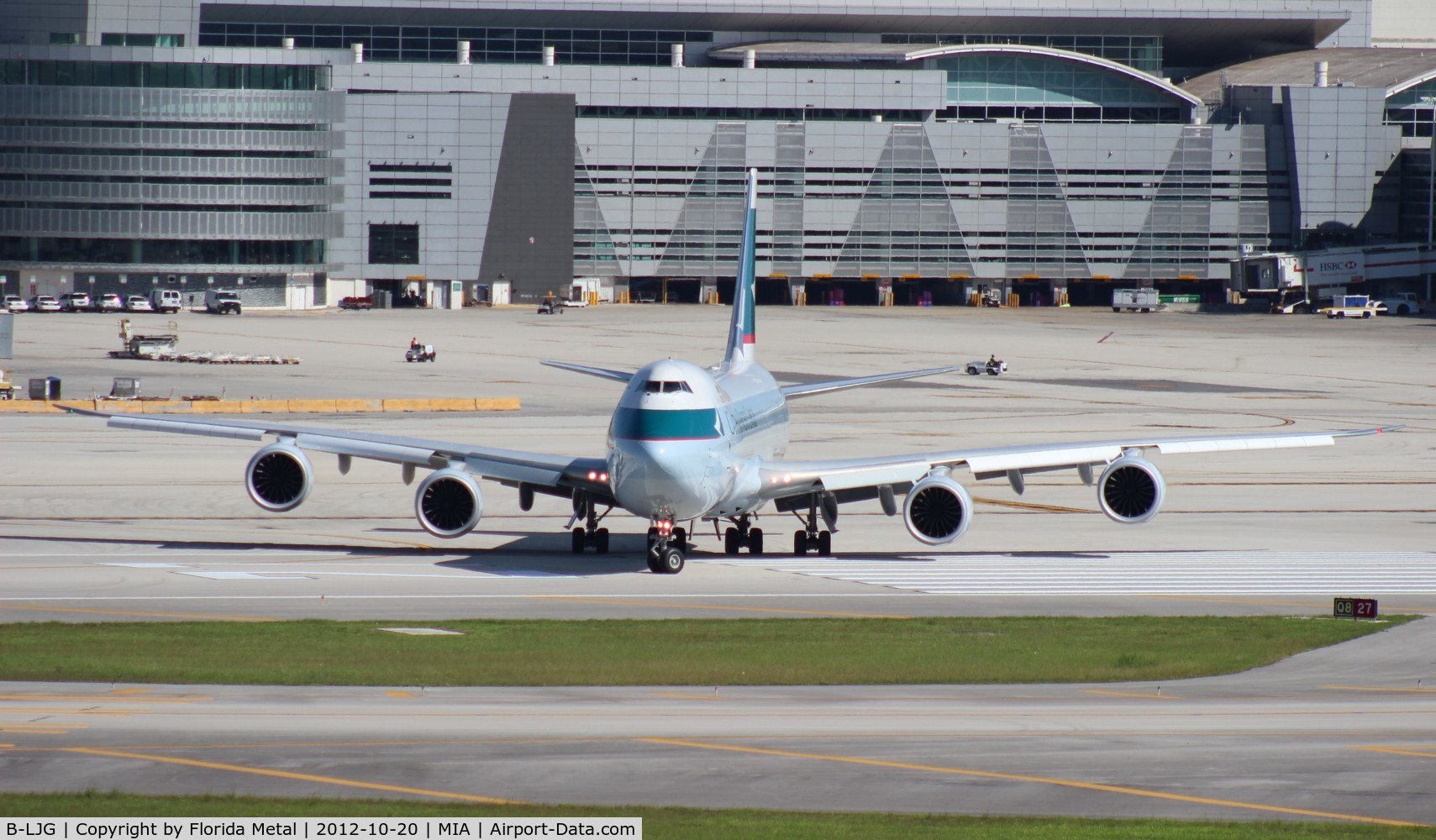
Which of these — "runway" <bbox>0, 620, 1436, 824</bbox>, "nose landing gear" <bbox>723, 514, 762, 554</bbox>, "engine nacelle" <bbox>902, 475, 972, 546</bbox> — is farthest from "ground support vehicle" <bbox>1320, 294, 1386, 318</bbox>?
"runway" <bbox>0, 620, 1436, 824</bbox>

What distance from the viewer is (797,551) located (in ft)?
150

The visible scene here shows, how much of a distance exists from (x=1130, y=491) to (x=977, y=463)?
364 centimetres

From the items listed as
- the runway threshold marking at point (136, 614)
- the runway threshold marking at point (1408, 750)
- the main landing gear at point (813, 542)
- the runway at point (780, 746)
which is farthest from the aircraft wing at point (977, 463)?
the runway threshold marking at point (1408, 750)

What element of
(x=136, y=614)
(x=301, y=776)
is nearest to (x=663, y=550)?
(x=136, y=614)

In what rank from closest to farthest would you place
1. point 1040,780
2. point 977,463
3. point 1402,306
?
point 1040,780 < point 977,463 < point 1402,306

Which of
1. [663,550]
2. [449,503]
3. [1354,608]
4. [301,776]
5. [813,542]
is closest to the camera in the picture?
[301,776]

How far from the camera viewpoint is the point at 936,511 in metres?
40.9

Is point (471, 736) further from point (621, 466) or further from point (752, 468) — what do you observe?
point (752, 468)

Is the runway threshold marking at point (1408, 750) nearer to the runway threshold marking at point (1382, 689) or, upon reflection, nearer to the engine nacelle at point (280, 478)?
the runway threshold marking at point (1382, 689)

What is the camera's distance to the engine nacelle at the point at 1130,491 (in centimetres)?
4216

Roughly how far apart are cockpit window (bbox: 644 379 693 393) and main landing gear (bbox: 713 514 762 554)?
7.59 metres

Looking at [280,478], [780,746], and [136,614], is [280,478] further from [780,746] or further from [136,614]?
[780,746]

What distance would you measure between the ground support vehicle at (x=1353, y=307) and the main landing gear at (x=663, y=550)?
161m

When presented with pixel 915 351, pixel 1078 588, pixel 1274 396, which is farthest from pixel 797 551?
pixel 915 351
